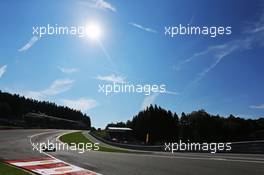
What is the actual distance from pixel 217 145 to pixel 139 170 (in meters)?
16.1

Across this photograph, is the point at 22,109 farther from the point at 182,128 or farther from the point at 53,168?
the point at 53,168

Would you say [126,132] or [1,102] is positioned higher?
[1,102]

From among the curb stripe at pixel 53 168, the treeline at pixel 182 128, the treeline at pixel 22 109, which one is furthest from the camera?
the treeline at pixel 22 109

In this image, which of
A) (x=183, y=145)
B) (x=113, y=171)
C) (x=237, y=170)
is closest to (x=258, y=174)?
(x=237, y=170)

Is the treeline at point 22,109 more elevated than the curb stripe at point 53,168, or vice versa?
the treeline at point 22,109

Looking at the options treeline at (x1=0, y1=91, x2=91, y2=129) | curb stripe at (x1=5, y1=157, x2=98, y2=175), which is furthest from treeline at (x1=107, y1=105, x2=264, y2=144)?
curb stripe at (x1=5, y1=157, x2=98, y2=175)

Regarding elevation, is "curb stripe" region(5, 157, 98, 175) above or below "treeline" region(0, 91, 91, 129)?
below

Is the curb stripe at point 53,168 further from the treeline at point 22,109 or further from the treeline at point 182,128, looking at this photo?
the treeline at point 22,109

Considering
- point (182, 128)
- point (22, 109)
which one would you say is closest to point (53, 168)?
point (182, 128)

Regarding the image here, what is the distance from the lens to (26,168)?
539 inches

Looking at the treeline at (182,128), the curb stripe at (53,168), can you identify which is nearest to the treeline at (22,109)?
the treeline at (182,128)

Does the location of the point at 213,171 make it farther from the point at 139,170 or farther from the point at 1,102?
the point at 1,102

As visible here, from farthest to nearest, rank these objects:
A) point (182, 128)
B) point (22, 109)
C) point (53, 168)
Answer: point (22, 109) < point (182, 128) < point (53, 168)

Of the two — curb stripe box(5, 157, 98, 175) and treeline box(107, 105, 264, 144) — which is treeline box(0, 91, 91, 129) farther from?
curb stripe box(5, 157, 98, 175)
